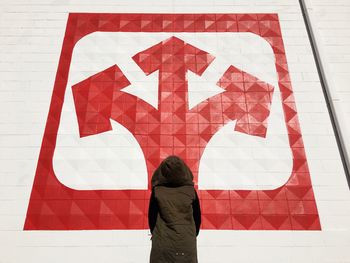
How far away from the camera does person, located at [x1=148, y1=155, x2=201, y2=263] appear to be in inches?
72.4

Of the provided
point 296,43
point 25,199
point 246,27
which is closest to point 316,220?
point 296,43

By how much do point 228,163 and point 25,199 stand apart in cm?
295

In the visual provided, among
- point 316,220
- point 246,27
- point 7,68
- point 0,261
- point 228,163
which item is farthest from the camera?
point 246,27

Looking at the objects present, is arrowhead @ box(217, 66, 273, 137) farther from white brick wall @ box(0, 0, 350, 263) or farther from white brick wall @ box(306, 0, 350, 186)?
white brick wall @ box(306, 0, 350, 186)

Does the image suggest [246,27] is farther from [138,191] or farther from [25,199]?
[25,199]

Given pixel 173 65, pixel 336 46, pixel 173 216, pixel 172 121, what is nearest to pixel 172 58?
pixel 173 65

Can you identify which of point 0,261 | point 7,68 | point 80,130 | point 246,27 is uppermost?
point 246,27

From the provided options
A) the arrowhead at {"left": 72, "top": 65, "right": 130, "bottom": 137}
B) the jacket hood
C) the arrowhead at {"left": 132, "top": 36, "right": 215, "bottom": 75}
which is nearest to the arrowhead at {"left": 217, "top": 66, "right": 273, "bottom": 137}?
the arrowhead at {"left": 132, "top": 36, "right": 215, "bottom": 75}

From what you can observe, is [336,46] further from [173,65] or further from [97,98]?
[97,98]

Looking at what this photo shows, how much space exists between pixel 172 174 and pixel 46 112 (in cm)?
341

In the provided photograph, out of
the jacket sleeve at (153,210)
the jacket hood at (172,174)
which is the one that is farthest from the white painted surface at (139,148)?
the jacket hood at (172,174)

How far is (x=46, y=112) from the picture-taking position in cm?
463

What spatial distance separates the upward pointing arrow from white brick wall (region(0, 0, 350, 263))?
95 cm

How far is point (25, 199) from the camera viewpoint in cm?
401
